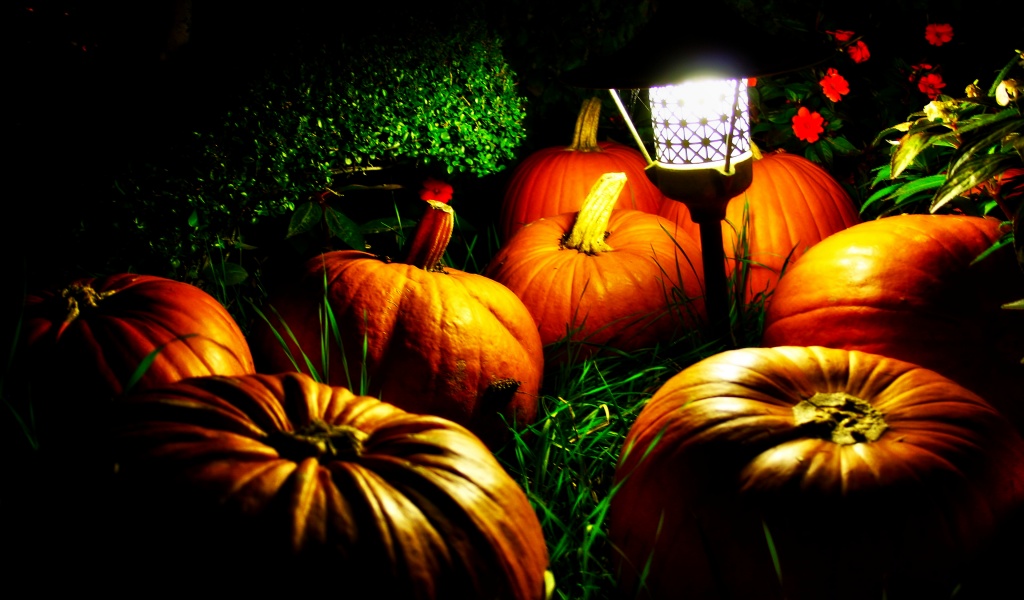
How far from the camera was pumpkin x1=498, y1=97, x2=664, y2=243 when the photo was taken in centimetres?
314

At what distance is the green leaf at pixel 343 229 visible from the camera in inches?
103

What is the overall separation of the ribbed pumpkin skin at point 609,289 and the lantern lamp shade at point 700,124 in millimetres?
353

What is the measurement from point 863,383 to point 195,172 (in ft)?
5.49

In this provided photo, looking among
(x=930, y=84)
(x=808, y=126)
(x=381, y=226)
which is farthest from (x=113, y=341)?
(x=930, y=84)

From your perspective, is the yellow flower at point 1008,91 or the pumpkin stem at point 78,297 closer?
the pumpkin stem at point 78,297

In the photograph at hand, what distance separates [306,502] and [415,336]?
0.91m

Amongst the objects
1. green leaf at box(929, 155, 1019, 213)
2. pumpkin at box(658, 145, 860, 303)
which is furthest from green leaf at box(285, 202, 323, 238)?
green leaf at box(929, 155, 1019, 213)

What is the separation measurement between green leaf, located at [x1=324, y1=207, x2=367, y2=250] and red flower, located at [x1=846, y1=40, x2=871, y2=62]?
2.02 metres

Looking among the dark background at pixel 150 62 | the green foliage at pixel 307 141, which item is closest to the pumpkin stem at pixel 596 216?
the green foliage at pixel 307 141

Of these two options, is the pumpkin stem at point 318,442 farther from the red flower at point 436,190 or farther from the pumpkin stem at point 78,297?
the red flower at point 436,190

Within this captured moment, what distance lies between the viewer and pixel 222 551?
1047 mm

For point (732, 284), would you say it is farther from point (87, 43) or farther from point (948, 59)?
point (87, 43)

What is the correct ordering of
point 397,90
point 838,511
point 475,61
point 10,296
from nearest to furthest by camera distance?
point 838,511, point 10,296, point 397,90, point 475,61

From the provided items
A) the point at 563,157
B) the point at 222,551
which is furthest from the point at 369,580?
the point at 563,157
